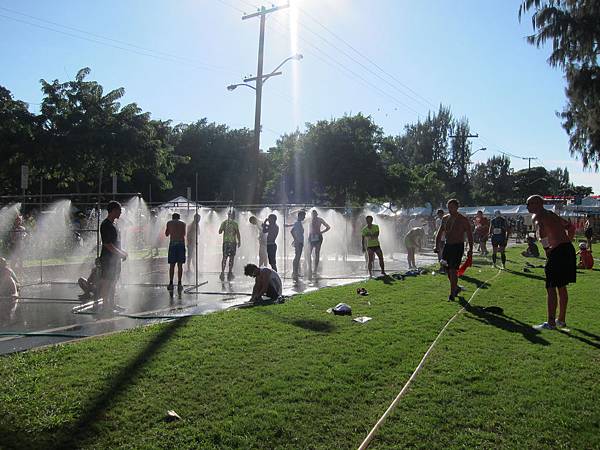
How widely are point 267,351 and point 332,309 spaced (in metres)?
2.71

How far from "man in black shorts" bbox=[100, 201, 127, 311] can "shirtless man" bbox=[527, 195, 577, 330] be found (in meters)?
6.55

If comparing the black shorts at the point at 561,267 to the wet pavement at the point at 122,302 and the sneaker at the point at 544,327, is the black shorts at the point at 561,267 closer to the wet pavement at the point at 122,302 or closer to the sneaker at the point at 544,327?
the sneaker at the point at 544,327

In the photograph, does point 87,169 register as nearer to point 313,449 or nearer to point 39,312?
point 39,312

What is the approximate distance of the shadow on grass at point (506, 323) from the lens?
6.68m

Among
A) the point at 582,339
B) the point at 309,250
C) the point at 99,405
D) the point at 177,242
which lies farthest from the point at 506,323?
the point at 309,250

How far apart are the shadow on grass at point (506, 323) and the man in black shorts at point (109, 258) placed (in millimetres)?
5759

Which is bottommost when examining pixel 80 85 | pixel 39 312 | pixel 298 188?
pixel 39 312

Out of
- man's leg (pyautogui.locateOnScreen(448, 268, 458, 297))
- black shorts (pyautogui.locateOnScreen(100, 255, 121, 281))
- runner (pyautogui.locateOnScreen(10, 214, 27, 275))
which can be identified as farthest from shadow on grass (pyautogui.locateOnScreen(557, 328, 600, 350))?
runner (pyautogui.locateOnScreen(10, 214, 27, 275))

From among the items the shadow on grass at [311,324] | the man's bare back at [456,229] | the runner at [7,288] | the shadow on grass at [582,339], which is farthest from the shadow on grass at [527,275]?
the runner at [7,288]

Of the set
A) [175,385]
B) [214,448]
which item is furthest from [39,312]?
[214,448]

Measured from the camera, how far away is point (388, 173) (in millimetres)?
41656

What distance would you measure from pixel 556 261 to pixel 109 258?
693cm

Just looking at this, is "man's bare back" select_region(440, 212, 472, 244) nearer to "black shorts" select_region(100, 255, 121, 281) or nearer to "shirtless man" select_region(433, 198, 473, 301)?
"shirtless man" select_region(433, 198, 473, 301)

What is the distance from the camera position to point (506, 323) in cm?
760
